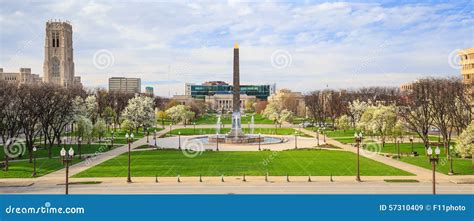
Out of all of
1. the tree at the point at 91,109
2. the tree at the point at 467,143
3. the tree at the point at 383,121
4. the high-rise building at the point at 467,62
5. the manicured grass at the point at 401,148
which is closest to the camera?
the tree at the point at 467,143

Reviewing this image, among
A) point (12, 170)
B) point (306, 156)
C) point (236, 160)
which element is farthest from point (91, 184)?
point (306, 156)

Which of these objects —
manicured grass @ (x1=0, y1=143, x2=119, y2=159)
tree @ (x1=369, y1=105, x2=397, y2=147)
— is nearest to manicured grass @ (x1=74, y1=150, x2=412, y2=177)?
manicured grass @ (x1=0, y1=143, x2=119, y2=159)

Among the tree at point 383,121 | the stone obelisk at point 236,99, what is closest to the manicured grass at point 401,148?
the tree at point 383,121

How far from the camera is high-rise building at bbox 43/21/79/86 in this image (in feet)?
530

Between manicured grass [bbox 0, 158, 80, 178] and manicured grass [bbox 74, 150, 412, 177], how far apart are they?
11.7 feet

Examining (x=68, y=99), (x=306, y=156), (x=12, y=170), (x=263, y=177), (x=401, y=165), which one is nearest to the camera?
(x=263, y=177)

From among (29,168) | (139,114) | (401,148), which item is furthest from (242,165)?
(139,114)

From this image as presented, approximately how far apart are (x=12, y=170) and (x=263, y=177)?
20.9 m

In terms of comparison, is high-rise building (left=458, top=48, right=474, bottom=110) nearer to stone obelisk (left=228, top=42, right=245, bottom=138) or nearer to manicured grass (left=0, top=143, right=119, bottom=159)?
stone obelisk (left=228, top=42, right=245, bottom=138)

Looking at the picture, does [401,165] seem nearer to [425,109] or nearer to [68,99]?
[425,109]

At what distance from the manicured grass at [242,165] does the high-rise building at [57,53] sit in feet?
412

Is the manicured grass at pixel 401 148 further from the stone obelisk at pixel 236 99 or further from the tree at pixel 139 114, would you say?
the tree at pixel 139 114

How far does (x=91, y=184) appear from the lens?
30.4 metres

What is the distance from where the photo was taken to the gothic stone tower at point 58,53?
162 metres
